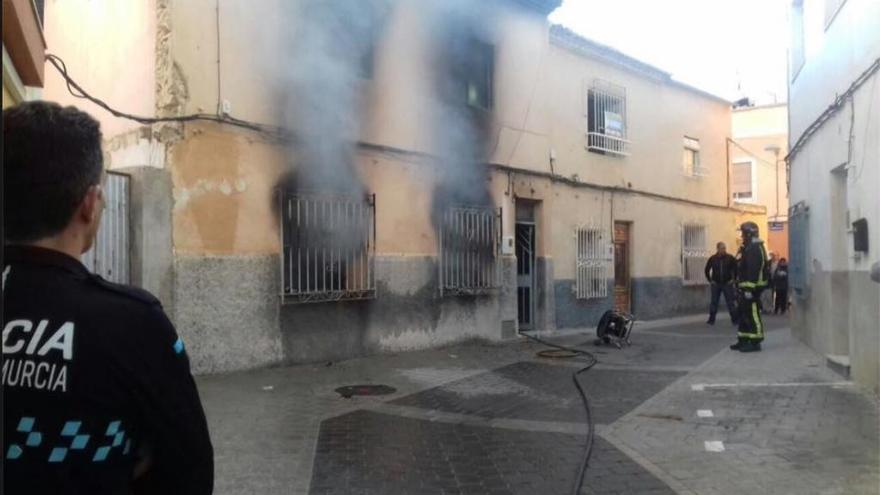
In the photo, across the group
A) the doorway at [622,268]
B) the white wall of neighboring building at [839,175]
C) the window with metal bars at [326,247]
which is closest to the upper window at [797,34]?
the white wall of neighboring building at [839,175]

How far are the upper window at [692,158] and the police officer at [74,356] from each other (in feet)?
50.3

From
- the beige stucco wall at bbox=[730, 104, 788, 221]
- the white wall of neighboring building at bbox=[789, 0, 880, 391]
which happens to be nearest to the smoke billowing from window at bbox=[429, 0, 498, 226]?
the white wall of neighboring building at bbox=[789, 0, 880, 391]

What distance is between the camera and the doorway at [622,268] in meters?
13.2

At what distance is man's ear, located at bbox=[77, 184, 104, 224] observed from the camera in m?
1.25

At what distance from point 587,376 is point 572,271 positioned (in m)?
4.44

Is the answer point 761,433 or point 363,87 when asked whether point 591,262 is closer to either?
point 363,87

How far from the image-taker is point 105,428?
115 centimetres

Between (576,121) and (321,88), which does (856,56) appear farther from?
(576,121)

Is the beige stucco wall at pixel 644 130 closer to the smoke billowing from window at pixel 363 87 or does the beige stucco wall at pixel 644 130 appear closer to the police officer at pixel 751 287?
the smoke billowing from window at pixel 363 87

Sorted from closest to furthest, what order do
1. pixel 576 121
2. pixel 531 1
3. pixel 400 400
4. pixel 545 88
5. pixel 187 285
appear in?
pixel 400 400
pixel 187 285
pixel 531 1
pixel 545 88
pixel 576 121

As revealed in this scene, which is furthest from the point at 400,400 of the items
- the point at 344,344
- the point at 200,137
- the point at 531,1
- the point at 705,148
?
the point at 705,148

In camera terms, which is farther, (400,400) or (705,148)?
(705,148)

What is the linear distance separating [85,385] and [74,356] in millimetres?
52

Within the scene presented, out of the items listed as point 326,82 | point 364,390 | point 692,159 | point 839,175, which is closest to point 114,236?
point 326,82
